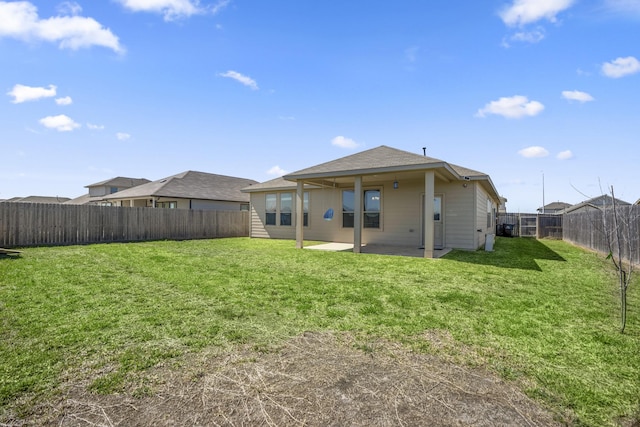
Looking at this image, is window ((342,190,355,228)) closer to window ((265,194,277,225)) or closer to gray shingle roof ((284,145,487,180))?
gray shingle roof ((284,145,487,180))

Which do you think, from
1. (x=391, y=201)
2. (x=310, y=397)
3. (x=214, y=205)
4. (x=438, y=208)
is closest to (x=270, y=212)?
(x=391, y=201)

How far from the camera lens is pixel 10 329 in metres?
3.30

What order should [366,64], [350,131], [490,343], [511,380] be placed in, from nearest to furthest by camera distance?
[511,380]
[490,343]
[366,64]
[350,131]

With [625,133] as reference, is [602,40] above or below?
above

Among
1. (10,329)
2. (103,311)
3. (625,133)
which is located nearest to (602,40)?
(625,133)

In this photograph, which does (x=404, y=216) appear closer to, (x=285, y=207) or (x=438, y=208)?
(x=438, y=208)

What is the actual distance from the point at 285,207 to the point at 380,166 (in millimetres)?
6926

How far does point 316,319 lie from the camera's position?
149 inches

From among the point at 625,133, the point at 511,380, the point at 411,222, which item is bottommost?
the point at 511,380

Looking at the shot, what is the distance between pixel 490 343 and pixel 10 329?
501 cm

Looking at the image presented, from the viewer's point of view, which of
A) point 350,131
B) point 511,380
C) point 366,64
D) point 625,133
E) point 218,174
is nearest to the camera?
point 511,380

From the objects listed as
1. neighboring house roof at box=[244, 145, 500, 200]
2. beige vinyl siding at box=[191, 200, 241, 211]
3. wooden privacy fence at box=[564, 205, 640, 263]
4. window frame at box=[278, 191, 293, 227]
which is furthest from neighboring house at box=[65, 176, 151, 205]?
wooden privacy fence at box=[564, 205, 640, 263]

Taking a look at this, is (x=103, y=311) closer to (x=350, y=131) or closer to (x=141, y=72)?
(x=141, y=72)

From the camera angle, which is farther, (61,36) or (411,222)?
(411,222)
